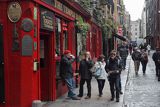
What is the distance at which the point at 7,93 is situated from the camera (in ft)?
33.2

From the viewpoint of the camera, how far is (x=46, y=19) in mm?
11312

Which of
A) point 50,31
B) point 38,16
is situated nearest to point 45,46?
point 50,31

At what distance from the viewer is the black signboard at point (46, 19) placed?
433 inches

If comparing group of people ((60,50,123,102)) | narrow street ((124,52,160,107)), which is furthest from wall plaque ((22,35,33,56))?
narrow street ((124,52,160,107))

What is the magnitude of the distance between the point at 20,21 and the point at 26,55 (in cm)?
90

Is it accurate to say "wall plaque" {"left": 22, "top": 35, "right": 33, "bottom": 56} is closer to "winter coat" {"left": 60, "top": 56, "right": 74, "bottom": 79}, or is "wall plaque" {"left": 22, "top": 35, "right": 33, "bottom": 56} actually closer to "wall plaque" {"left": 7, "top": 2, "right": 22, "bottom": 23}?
"wall plaque" {"left": 7, "top": 2, "right": 22, "bottom": 23}

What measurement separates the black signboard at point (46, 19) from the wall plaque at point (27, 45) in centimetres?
109

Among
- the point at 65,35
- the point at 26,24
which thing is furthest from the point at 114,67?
the point at 26,24

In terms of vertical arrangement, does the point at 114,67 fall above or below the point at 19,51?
below

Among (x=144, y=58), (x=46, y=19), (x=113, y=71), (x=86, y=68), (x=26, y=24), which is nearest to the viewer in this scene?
(x=26, y=24)

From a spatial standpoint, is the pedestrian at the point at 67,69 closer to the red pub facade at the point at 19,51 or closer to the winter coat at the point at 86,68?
the winter coat at the point at 86,68

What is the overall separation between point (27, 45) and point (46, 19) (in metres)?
1.69

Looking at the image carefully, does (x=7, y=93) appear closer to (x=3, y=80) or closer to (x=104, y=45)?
(x=3, y=80)

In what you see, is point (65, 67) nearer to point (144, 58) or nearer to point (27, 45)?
point (27, 45)
